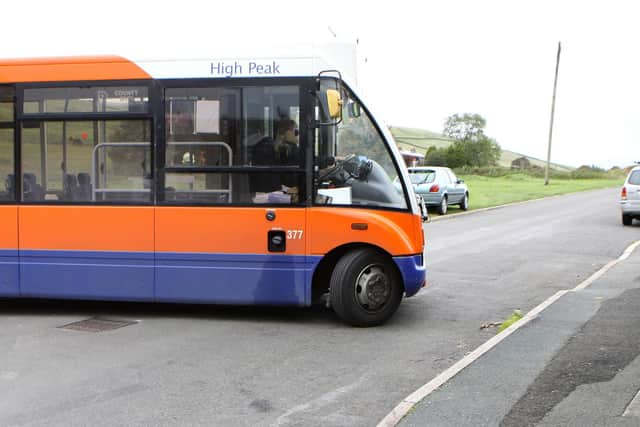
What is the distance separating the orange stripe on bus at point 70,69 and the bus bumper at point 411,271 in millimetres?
3221

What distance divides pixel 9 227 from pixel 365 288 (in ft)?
12.6

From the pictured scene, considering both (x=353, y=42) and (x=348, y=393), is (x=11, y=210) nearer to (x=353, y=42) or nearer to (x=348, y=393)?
(x=353, y=42)

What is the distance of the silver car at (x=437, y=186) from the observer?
2600 cm

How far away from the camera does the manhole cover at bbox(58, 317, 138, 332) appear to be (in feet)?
25.5

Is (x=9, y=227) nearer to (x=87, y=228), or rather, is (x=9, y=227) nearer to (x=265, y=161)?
(x=87, y=228)

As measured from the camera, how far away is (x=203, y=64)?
796 cm

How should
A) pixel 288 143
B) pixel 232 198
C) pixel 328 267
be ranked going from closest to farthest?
pixel 288 143, pixel 232 198, pixel 328 267

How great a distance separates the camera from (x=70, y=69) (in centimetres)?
818

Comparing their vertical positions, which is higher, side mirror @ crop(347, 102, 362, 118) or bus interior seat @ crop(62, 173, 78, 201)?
side mirror @ crop(347, 102, 362, 118)

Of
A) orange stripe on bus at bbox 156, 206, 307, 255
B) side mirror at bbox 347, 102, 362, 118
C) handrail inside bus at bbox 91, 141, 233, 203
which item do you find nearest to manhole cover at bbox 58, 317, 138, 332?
orange stripe on bus at bbox 156, 206, 307, 255

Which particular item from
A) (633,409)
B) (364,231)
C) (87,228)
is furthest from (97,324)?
(633,409)

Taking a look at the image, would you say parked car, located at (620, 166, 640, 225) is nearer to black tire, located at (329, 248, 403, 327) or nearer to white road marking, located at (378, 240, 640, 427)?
white road marking, located at (378, 240, 640, 427)

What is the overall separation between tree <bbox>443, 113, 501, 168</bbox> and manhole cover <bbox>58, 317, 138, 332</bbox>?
302 ft

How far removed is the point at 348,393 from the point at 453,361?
1.32 meters
